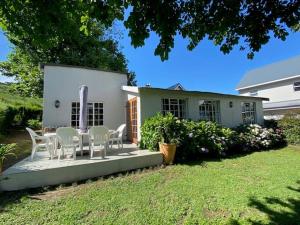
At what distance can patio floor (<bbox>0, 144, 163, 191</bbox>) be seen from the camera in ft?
18.4

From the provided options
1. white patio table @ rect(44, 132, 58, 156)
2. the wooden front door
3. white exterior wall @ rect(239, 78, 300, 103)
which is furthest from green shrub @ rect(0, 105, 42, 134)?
white exterior wall @ rect(239, 78, 300, 103)

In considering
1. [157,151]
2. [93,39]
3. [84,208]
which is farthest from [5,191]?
[93,39]

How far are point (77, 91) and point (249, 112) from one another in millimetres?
12312

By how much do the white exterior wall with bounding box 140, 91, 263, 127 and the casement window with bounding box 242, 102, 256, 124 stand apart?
29cm

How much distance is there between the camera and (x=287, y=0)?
3.80 m

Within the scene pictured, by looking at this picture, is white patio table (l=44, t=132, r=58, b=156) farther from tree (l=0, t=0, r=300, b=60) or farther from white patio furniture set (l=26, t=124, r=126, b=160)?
tree (l=0, t=0, r=300, b=60)

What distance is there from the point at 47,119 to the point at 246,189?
34.8 feet

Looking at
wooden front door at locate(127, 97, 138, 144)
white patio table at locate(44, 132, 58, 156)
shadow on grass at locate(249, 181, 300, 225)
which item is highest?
wooden front door at locate(127, 97, 138, 144)

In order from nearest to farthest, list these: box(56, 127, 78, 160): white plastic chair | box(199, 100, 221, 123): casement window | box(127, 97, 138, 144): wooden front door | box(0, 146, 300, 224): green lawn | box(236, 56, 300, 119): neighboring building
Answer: box(0, 146, 300, 224): green lawn < box(56, 127, 78, 160): white plastic chair < box(127, 97, 138, 144): wooden front door < box(199, 100, 221, 123): casement window < box(236, 56, 300, 119): neighboring building

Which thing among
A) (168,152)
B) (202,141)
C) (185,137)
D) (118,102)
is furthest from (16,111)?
(202,141)

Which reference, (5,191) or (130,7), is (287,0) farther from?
(5,191)

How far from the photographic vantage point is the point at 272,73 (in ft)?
75.8

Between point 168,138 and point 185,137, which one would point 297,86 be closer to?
point 185,137

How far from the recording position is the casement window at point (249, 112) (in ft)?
48.1
